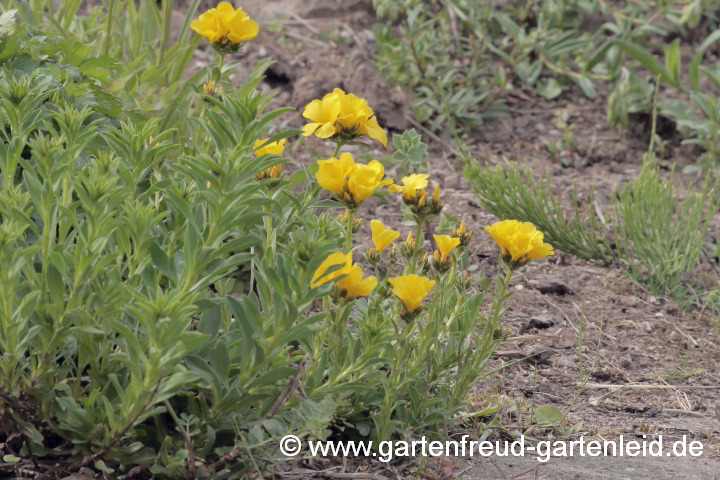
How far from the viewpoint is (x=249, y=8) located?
512 centimetres

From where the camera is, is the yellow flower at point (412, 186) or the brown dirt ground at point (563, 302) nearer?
the yellow flower at point (412, 186)

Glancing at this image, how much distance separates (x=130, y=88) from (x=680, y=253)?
2.11m

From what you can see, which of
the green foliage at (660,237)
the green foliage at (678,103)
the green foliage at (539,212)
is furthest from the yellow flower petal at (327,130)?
the green foliage at (678,103)

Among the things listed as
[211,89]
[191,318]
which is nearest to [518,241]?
[191,318]

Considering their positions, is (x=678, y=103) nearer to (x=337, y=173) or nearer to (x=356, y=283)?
(x=337, y=173)

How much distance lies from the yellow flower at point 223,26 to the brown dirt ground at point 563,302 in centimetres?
109

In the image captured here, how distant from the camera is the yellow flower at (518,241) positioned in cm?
195

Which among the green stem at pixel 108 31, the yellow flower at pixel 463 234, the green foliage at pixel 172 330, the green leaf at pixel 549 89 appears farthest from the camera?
the green leaf at pixel 549 89

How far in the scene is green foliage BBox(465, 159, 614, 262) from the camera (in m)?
3.31

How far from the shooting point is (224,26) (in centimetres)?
242

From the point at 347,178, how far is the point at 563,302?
1.51m

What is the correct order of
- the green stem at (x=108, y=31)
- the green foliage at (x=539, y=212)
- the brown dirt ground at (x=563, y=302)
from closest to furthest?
the brown dirt ground at (x=563, y=302) < the green stem at (x=108, y=31) < the green foliage at (x=539, y=212)

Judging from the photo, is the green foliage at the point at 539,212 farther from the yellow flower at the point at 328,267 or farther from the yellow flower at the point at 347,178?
the yellow flower at the point at 328,267

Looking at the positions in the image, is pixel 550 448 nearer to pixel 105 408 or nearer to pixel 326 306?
pixel 326 306
